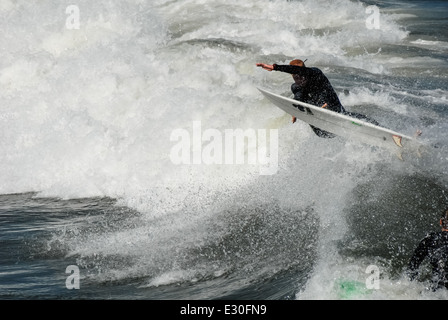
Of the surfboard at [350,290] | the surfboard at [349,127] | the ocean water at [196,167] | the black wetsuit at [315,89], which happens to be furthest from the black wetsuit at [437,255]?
the black wetsuit at [315,89]

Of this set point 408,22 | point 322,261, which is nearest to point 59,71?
point 322,261

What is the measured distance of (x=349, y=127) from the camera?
811 cm

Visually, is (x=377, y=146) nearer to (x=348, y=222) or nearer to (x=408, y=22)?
(x=348, y=222)

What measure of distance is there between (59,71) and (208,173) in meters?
5.44

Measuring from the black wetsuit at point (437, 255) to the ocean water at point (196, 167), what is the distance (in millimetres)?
122

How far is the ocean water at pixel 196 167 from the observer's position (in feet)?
20.0

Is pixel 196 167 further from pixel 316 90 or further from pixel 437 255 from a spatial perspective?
pixel 437 255

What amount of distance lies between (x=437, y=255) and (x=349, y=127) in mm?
3394

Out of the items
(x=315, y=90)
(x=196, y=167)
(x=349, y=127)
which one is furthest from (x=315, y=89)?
(x=196, y=167)

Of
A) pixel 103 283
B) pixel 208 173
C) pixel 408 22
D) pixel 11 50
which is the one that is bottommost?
pixel 103 283

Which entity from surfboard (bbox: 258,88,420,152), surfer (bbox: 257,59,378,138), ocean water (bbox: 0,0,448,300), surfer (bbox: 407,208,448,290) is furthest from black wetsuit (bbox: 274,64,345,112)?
surfer (bbox: 407,208,448,290)

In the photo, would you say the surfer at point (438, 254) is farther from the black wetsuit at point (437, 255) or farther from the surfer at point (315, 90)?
the surfer at point (315, 90)

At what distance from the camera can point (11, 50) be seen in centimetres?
1470

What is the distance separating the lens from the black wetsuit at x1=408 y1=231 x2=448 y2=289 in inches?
193
